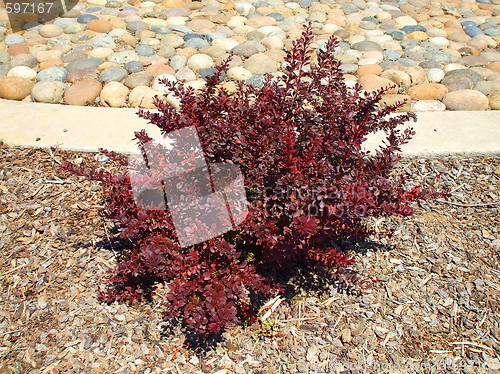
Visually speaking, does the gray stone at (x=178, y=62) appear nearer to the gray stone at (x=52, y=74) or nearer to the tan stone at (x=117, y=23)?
the gray stone at (x=52, y=74)

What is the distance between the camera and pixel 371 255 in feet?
9.61

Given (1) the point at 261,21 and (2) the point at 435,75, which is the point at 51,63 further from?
(2) the point at 435,75

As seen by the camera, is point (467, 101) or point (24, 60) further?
point (24, 60)

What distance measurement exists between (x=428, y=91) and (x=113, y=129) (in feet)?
9.56

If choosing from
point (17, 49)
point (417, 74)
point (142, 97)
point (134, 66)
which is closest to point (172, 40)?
point (134, 66)

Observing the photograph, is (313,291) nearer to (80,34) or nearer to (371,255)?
(371,255)

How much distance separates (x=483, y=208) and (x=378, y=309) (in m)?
1.18

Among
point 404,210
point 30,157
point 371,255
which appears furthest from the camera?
point 30,157

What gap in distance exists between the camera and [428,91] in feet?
14.6

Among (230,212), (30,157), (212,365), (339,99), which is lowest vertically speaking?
(212,365)

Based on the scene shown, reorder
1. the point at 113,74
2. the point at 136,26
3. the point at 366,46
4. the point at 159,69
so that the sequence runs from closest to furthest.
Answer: the point at 113,74, the point at 159,69, the point at 366,46, the point at 136,26

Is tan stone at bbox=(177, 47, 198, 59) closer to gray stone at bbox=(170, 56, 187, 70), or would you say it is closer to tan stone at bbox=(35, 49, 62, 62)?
gray stone at bbox=(170, 56, 187, 70)

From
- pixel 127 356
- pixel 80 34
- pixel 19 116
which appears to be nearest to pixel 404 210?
pixel 127 356

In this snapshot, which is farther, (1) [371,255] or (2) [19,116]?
(2) [19,116]
